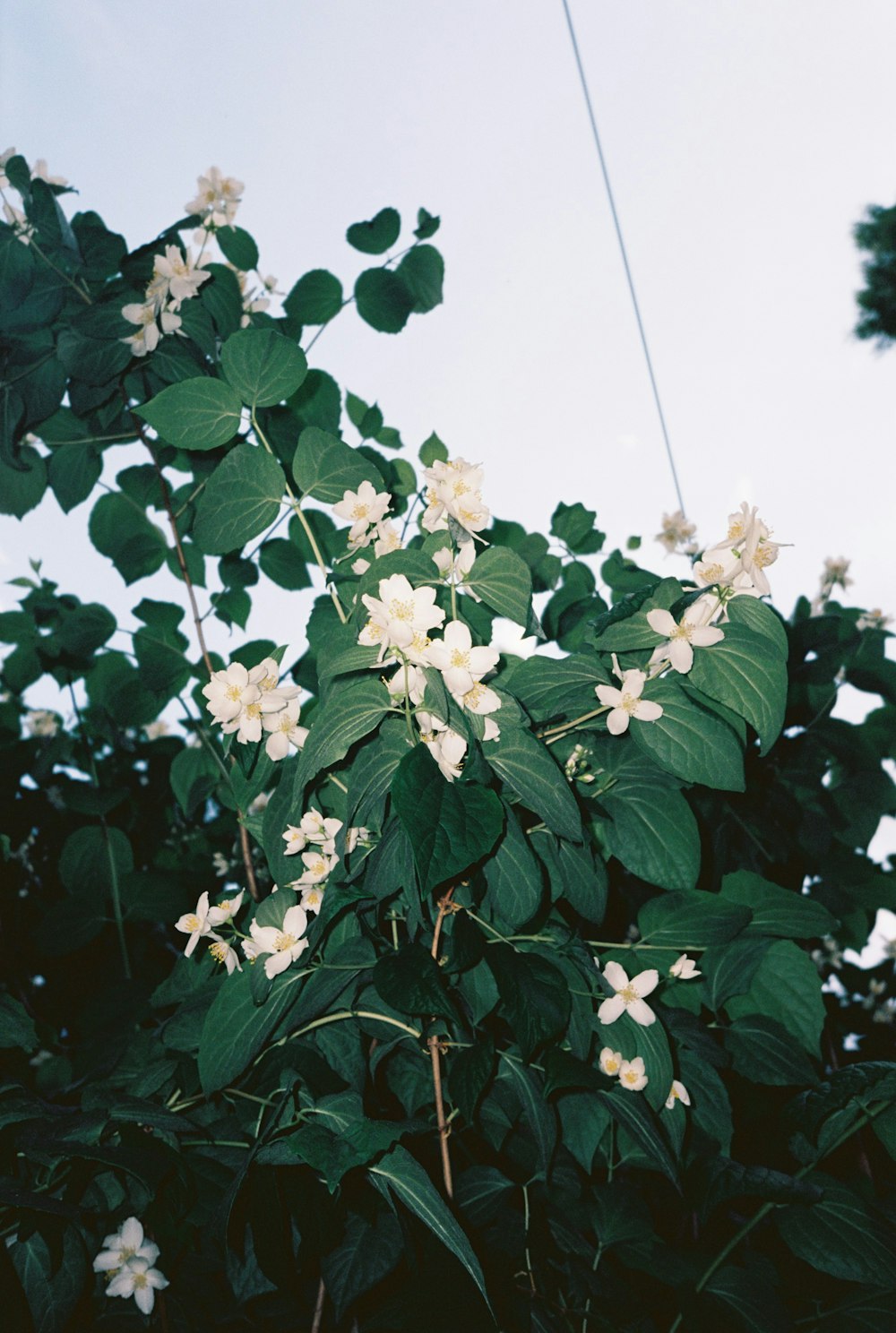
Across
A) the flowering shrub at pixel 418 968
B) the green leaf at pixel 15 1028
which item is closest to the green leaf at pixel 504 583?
the flowering shrub at pixel 418 968

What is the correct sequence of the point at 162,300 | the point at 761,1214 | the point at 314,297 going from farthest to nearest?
the point at 314,297
the point at 162,300
the point at 761,1214

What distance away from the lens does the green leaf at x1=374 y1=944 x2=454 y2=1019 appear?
2.24 feet

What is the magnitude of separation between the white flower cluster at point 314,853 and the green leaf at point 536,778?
171 mm

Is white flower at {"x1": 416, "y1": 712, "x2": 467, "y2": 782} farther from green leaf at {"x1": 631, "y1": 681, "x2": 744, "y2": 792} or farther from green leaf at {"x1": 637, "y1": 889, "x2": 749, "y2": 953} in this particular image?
green leaf at {"x1": 637, "y1": 889, "x2": 749, "y2": 953}

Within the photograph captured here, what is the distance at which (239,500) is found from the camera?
3.10ft

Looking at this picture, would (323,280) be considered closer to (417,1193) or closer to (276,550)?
(276,550)

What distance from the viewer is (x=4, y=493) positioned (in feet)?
4.77

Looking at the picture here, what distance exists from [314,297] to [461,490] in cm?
79

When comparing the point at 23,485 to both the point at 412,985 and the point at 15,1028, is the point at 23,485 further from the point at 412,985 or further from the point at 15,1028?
the point at 412,985

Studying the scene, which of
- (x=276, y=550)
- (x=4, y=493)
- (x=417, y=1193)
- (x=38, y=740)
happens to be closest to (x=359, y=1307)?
(x=417, y=1193)

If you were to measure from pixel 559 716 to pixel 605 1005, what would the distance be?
294 mm

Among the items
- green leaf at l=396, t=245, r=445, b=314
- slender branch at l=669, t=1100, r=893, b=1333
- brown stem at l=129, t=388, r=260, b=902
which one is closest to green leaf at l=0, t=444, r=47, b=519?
brown stem at l=129, t=388, r=260, b=902

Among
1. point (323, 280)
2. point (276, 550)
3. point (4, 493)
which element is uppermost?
point (323, 280)

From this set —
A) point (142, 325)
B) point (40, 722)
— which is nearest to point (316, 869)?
point (142, 325)
